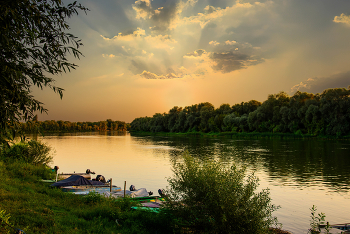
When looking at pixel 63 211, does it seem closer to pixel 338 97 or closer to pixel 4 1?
pixel 4 1

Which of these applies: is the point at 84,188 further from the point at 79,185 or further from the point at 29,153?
the point at 29,153

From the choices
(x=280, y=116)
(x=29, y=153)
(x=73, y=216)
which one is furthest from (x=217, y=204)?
(x=280, y=116)

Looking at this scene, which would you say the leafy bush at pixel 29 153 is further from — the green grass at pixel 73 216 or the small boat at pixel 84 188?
the green grass at pixel 73 216

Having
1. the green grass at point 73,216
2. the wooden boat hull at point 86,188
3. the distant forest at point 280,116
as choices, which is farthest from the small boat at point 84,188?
the distant forest at point 280,116

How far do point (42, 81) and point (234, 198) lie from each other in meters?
7.28

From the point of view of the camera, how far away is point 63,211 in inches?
450

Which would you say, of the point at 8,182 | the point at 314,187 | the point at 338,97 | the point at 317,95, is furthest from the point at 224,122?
the point at 8,182

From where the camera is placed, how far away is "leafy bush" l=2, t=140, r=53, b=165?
76.7 feet

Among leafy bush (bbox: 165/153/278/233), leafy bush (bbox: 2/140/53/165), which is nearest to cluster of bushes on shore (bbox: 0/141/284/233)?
leafy bush (bbox: 165/153/278/233)

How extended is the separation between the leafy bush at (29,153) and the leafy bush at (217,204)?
18.6 metres

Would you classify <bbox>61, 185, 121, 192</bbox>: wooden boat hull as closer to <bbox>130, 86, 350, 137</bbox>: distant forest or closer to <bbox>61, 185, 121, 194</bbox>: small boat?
<bbox>61, 185, 121, 194</bbox>: small boat

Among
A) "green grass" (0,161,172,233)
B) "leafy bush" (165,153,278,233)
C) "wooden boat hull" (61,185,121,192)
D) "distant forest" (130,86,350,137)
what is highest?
"distant forest" (130,86,350,137)

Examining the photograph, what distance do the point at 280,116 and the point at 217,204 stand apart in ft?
333

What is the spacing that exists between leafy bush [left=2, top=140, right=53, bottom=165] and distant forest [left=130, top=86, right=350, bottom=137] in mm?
78377
